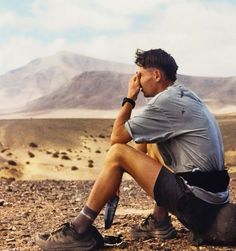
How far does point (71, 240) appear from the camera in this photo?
6.54m

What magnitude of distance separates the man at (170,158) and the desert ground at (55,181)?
0.57 metres

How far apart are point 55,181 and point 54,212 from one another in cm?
798

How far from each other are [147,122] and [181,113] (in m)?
0.36

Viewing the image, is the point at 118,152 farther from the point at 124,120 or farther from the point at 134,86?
the point at 134,86

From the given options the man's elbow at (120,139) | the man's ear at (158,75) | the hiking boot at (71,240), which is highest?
the man's ear at (158,75)

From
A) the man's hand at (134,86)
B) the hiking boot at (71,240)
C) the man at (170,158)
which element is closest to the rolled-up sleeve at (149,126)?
the man at (170,158)

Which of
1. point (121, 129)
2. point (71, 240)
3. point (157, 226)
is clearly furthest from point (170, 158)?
point (71, 240)

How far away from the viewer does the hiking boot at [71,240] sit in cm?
654

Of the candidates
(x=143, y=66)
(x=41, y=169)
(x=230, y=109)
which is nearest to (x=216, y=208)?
(x=143, y=66)

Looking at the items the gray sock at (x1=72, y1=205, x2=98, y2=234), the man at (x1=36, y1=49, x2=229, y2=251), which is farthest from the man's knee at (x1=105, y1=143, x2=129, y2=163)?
the gray sock at (x1=72, y1=205, x2=98, y2=234)

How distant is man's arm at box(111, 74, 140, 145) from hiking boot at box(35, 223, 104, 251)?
3.26 ft

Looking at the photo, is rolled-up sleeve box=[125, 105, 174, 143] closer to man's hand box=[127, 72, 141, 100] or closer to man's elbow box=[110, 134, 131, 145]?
man's elbow box=[110, 134, 131, 145]

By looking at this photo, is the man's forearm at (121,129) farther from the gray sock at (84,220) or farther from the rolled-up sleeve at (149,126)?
the gray sock at (84,220)

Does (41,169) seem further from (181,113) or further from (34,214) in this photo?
(181,113)
